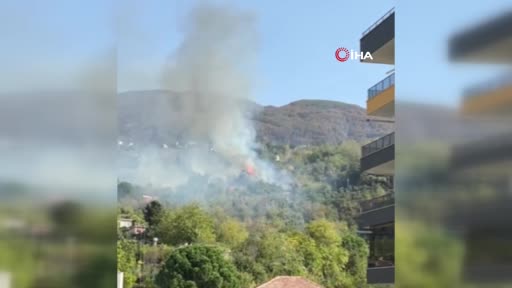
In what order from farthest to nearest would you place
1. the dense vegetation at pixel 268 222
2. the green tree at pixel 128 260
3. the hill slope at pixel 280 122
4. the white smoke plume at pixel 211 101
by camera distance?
the dense vegetation at pixel 268 222
the green tree at pixel 128 260
the hill slope at pixel 280 122
the white smoke plume at pixel 211 101

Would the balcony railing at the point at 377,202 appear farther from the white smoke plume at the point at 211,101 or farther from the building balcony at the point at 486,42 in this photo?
the building balcony at the point at 486,42

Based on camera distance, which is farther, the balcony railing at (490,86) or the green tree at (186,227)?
the green tree at (186,227)

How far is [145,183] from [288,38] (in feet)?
8.67

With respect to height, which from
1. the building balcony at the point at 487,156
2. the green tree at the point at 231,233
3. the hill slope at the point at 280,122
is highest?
the hill slope at the point at 280,122

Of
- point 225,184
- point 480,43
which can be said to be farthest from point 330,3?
point 480,43

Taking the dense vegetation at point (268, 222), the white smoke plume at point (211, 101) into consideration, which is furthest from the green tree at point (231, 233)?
the white smoke plume at point (211, 101)

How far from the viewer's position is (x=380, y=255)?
9828 mm

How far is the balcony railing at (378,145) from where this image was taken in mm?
9659

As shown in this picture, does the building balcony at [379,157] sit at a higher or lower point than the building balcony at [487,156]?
higher

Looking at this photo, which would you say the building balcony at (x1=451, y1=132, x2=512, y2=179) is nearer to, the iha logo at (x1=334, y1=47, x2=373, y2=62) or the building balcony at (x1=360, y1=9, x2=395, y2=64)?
the building balcony at (x1=360, y1=9, x2=395, y2=64)

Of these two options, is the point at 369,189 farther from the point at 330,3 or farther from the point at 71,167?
the point at 71,167

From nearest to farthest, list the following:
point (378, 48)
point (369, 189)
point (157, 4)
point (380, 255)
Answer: point (157, 4) → point (378, 48) → point (380, 255) → point (369, 189)

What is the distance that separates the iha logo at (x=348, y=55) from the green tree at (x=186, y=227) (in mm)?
2827

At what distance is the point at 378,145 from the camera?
9820 mm
